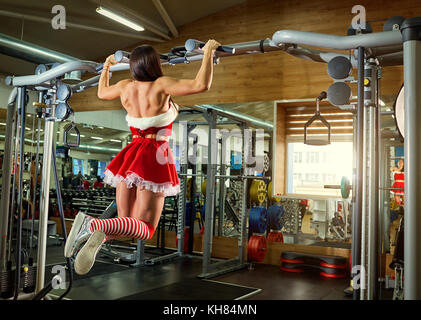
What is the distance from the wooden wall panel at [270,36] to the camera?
244 inches

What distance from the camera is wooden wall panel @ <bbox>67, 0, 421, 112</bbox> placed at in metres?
6.20

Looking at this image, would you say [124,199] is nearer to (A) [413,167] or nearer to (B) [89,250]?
(B) [89,250]

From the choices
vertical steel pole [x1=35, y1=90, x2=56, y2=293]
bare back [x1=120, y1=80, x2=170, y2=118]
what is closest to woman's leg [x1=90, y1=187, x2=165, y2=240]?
bare back [x1=120, y1=80, x2=170, y2=118]

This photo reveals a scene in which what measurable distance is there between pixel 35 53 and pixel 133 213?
4050 millimetres

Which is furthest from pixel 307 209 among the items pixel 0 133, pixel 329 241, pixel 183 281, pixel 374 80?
pixel 0 133

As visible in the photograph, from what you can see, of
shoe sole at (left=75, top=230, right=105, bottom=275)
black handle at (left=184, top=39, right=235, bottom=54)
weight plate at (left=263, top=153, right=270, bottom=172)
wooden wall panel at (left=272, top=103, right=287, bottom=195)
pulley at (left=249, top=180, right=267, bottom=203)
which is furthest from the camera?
weight plate at (left=263, top=153, right=270, bottom=172)

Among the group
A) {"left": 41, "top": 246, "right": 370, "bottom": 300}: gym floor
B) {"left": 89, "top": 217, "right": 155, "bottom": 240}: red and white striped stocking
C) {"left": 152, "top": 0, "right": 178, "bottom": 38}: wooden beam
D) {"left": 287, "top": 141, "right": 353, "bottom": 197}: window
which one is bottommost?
{"left": 41, "top": 246, "right": 370, "bottom": 300}: gym floor

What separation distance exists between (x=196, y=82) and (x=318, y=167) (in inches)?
211

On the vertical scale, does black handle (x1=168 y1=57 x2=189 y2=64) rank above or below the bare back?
above

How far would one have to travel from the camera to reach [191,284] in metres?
5.35

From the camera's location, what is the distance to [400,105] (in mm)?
2154

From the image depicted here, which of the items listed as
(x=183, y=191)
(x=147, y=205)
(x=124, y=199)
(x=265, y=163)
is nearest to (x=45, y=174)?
(x=124, y=199)

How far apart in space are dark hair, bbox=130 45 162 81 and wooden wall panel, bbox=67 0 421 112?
16.0 ft

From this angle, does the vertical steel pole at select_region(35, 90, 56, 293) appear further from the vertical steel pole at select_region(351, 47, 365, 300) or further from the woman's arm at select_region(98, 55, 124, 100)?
the vertical steel pole at select_region(351, 47, 365, 300)
